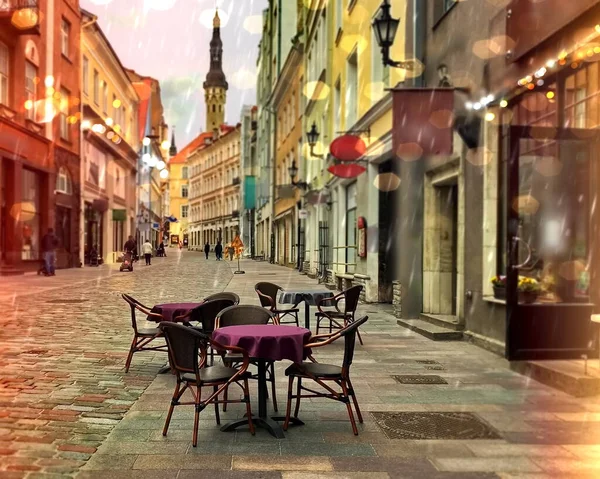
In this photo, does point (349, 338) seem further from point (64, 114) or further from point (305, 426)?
point (64, 114)

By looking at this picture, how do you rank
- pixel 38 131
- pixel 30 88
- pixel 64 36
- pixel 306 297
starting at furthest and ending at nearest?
pixel 64 36 < pixel 38 131 < pixel 30 88 < pixel 306 297

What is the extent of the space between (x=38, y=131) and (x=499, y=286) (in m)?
22.4

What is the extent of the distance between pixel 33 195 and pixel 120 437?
78.8 feet

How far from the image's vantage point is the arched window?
29.7m

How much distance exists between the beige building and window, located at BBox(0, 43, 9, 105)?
4556 cm

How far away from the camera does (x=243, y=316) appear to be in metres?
6.44

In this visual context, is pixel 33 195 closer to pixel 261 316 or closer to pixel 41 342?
pixel 41 342

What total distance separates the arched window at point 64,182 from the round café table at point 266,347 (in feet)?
85.6

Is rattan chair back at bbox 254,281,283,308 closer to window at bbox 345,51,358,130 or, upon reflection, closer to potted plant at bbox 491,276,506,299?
potted plant at bbox 491,276,506,299

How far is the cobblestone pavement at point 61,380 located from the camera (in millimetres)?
4840

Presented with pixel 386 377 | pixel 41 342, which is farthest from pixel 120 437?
pixel 41 342

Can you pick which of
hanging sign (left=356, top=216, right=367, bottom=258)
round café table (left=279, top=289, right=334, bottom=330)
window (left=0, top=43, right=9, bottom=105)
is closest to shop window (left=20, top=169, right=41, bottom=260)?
window (left=0, top=43, right=9, bottom=105)

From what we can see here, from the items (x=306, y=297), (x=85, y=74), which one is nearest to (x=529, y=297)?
(x=306, y=297)

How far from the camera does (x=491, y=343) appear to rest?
9031mm
